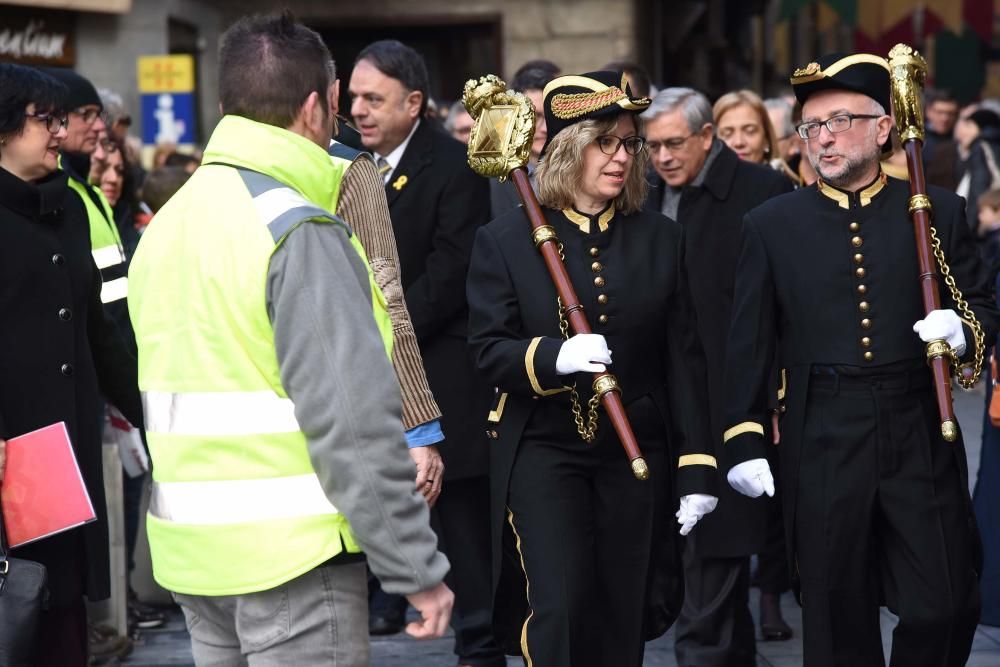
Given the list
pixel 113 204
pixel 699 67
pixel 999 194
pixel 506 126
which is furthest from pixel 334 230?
pixel 699 67

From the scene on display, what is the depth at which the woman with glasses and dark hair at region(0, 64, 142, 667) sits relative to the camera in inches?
Result: 178

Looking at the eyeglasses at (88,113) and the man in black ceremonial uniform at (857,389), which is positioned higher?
the eyeglasses at (88,113)

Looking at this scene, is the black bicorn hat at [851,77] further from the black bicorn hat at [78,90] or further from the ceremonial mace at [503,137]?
the black bicorn hat at [78,90]

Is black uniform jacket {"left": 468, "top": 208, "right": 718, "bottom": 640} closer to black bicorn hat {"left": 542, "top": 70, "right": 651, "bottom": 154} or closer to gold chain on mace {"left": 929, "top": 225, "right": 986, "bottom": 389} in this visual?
black bicorn hat {"left": 542, "top": 70, "right": 651, "bottom": 154}

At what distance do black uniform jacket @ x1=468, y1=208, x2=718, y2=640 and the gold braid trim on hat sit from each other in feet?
0.97

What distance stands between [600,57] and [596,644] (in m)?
11.4

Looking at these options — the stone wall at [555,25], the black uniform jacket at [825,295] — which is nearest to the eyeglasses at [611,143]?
the black uniform jacket at [825,295]

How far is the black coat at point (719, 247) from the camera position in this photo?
5.79m

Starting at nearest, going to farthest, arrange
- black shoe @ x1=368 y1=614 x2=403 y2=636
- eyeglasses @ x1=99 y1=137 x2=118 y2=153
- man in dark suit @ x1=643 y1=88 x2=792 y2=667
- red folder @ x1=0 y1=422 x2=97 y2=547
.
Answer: red folder @ x1=0 y1=422 x2=97 y2=547, man in dark suit @ x1=643 y1=88 x2=792 y2=667, black shoe @ x1=368 y1=614 x2=403 y2=636, eyeglasses @ x1=99 y1=137 x2=118 y2=153

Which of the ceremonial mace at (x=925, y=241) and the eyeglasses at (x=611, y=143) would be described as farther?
the eyeglasses at (x=611, y=143)

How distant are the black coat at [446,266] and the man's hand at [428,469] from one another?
1.32m

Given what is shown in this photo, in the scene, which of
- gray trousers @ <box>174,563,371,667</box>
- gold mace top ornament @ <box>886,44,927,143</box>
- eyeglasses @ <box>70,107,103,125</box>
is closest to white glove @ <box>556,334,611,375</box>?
gold mace top ornament @ <box>886,44,927,143</box>

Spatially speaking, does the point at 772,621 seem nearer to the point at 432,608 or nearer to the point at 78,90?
the point at 78,90

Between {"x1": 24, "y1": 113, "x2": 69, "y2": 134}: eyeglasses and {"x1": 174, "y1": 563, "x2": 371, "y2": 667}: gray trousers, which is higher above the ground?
{"x1": 24, "y1": 113, "x2": 69, "y2": 134}: eyeglasses
